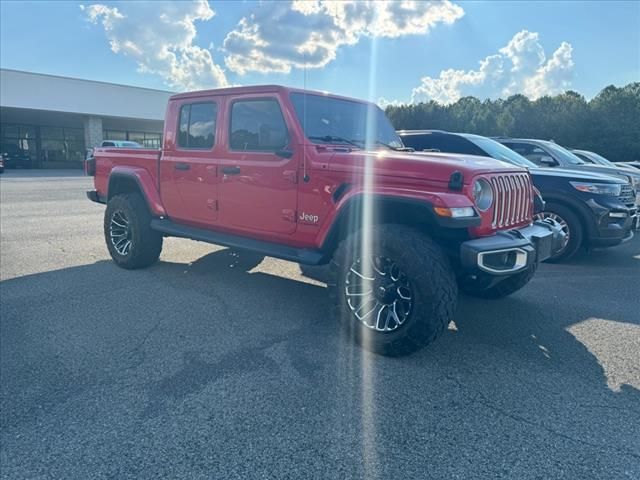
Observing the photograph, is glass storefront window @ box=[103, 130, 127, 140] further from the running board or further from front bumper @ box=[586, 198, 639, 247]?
front bumper @ box=[586, 198, 639, 247]

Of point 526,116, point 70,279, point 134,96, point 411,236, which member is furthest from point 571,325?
point 526,116

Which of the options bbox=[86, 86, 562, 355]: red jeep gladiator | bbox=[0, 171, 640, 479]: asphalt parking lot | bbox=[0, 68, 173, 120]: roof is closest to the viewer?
bbox=[0, 171, 640, 479]: asphalt parking lot

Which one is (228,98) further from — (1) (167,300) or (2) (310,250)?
(1) (167,300)

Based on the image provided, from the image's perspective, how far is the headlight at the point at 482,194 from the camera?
3.28 m

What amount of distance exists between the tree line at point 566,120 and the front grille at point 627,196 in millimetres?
26857

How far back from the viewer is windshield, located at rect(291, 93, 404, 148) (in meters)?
4.12

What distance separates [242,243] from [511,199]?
2.53m

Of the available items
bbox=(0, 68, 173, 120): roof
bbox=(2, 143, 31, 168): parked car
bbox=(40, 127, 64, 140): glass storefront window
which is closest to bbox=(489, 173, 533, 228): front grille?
bbox=(0, 68, 173, 120): roof

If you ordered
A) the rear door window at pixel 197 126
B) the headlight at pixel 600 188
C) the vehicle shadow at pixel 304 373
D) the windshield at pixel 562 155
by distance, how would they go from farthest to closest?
the windshield at pixel 562 155
the headlight at pixel 600 188
the rear door window at pixel 197 126
the vehicle shadow at pixel 304 373

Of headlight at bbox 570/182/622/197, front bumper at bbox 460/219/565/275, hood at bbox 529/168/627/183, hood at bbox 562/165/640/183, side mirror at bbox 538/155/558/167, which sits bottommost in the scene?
front bumper at bbox 460/219/565/275

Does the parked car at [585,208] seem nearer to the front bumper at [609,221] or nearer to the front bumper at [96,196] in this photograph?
the front bumper at [609,221]

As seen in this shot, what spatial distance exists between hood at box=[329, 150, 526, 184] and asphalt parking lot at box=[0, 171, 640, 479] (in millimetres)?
1391

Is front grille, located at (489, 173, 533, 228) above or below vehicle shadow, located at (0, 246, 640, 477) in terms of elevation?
above

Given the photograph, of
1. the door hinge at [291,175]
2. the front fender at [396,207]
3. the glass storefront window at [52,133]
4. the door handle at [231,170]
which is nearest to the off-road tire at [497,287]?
the front fender at [396,207]
